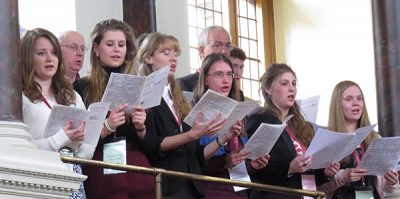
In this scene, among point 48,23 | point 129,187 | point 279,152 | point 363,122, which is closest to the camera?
point 129,187

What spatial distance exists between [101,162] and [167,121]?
99cm

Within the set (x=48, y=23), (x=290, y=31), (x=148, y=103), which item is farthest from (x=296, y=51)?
(x=148, y=103)

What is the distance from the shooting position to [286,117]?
786cm

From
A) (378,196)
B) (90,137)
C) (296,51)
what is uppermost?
(296,51)

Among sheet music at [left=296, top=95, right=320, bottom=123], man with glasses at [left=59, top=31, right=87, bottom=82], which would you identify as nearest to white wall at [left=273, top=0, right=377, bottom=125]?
sheet music at [left=296, top=95, right=320, bottom=123]

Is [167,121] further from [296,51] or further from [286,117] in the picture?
[296,51]

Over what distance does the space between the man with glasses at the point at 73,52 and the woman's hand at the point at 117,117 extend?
0.94m

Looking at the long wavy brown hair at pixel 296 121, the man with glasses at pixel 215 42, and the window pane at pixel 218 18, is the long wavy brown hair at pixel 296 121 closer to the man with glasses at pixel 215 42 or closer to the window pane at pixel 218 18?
the man with glasses at pixel 215 42

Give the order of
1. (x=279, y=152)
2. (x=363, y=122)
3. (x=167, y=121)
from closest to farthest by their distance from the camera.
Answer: (x=167, y=121), (x=279, y=152), (x=363, y=122)

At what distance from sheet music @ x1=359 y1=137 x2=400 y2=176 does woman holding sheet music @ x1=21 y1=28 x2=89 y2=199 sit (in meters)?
2.36

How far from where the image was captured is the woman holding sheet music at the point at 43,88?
653 cm

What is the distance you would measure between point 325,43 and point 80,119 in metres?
7.51

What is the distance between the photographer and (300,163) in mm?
7574

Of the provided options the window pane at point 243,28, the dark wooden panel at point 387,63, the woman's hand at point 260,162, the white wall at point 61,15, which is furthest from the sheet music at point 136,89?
the window pane at point 243,28
